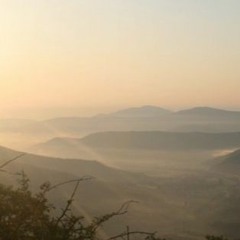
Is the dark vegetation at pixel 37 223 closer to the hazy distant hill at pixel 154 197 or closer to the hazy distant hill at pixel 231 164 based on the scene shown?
the hazy distant hill at pixel 154 197

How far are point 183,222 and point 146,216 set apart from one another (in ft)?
15.2

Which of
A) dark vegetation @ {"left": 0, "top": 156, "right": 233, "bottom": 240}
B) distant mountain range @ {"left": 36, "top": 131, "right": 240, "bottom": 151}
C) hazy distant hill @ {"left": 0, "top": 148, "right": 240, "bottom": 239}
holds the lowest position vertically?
hazy distant hill @ {"left": 0, "top": 148, "right": 240, "bottom": 239}

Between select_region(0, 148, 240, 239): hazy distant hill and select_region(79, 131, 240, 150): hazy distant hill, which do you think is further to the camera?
select_region(79, 131, 240, 150): hazy distant hill

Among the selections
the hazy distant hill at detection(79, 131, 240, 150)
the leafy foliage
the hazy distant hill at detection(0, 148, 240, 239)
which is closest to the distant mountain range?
the hazy distant hill at detection(79, 131, 240, 150)

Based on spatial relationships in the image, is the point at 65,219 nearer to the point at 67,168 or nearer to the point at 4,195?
the point at 4,195

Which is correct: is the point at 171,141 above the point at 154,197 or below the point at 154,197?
above

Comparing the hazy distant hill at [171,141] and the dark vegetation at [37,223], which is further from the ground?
the dark vegetation at [37,223]

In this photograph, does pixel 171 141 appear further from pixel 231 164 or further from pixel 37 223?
pixel 37 223

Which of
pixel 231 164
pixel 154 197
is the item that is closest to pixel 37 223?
pixel 154 197

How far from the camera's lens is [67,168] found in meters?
101

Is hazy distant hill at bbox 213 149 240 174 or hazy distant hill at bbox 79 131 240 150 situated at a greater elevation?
hazy distant hill at bbox 79 131 240 150

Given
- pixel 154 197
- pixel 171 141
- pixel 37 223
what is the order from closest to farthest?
1. pixel 37 223
2. pixel 154 197
3. pixel 171 141

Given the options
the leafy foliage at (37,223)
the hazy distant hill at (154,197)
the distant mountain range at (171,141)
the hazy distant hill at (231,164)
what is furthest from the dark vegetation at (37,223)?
the distant mountain range at (171,141)

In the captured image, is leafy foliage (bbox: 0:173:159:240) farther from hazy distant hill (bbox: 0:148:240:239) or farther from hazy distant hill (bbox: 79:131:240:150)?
hazy distant hill (bbox: 79:131:240:150)
